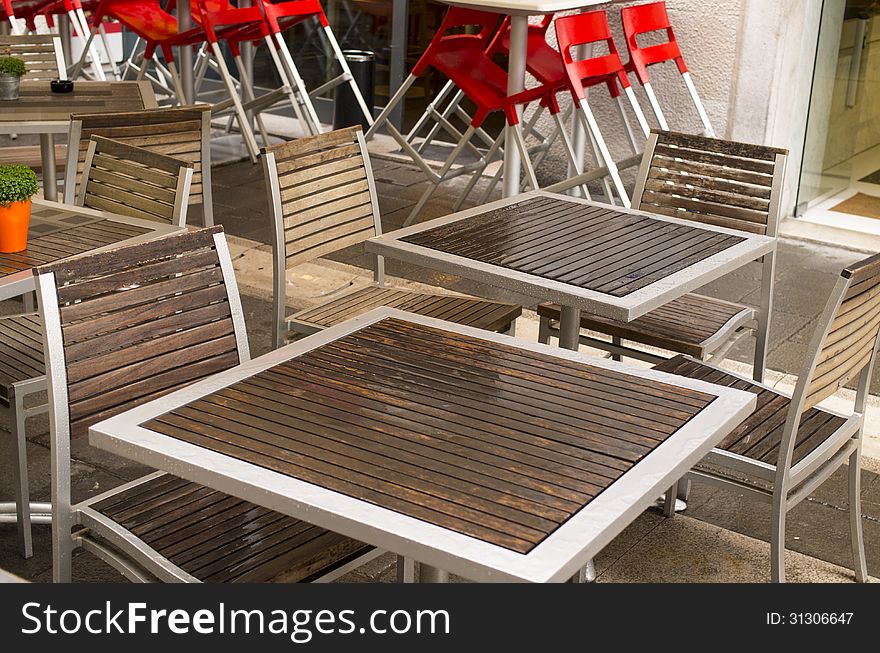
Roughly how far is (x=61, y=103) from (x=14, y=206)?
6.26 feet

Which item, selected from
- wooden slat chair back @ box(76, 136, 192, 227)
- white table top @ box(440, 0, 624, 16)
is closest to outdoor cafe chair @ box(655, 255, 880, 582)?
wooden slat chair back @ box(76, 136, 192, 227)

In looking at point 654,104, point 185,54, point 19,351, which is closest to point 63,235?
point 19,351

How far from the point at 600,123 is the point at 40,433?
4184 millimetres

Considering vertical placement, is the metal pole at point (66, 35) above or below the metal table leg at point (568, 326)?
above

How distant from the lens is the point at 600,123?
23.0 ft

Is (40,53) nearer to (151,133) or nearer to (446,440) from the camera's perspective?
(151,133)

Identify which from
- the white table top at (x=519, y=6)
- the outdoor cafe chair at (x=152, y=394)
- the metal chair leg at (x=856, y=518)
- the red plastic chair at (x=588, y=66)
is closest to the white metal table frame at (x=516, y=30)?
the white table top at (x=519, y=6)

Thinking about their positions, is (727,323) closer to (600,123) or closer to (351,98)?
(600,123)

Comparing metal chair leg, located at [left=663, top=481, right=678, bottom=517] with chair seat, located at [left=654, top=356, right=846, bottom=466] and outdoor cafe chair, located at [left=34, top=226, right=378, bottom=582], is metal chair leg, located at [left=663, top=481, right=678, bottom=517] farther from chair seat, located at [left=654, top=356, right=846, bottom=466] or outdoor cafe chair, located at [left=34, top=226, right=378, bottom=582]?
outdoor cafe chair, located at [left=34, top=226, right=378, bottom=582]

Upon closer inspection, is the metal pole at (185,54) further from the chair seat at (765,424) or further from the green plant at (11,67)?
the chair seat at (765,424)

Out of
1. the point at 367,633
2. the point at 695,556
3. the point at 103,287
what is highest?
the point at 103,287

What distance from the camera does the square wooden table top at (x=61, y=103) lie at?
436cm

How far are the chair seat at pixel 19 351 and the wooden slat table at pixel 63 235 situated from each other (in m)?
0.16

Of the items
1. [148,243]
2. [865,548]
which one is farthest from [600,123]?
[148,243]
